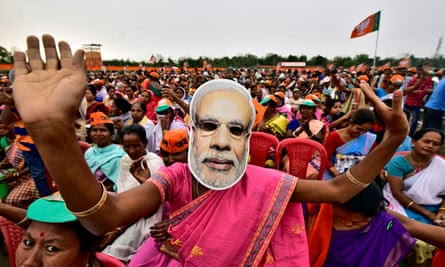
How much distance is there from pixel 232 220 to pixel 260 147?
217 cm

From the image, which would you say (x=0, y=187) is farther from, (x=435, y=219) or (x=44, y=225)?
(x=435, y=219)

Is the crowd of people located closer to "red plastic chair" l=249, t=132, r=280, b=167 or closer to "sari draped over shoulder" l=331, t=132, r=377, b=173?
"sari draped over shoulder" l=331, t=132, r=377, b=173

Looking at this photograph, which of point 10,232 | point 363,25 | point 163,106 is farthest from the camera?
point 363,25

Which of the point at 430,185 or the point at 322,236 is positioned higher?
the point at 430,185

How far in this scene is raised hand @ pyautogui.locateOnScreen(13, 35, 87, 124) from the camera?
735 mm

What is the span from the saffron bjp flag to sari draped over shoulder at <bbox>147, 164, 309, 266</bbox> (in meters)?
10.8

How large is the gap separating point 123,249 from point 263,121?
3063 millimetres

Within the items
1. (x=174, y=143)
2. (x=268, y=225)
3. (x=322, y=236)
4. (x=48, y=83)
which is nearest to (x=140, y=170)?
(x=174, y=143)

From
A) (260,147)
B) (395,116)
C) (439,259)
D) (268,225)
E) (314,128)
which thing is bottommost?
(439,259)

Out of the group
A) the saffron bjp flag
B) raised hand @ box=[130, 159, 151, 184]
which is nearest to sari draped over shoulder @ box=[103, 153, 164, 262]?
raised hand @ box=[130, 159, 151, 184]

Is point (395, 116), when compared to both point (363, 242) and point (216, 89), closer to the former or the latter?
point (216, 89)

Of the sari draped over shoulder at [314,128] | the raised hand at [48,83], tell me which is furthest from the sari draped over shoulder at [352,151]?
the raised hand at [48,83]

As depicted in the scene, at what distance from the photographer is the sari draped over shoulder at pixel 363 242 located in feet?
5.63

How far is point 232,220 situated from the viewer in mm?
1357
